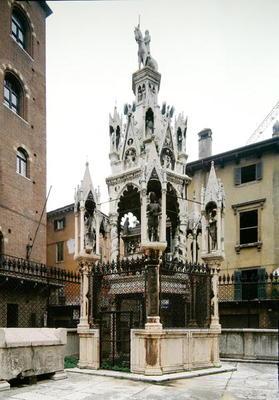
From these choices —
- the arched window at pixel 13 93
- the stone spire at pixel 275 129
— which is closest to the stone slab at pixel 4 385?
the arched window at pixel 13 93

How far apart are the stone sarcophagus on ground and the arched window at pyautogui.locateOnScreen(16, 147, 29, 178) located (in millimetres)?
14425

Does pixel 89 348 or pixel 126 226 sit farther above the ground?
pixel 126 226

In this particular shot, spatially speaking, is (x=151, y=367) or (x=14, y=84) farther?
(x=14, y=84)

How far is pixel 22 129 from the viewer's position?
24531 millimetres

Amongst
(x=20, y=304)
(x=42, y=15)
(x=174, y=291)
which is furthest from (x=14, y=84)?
(x=174, y=291)

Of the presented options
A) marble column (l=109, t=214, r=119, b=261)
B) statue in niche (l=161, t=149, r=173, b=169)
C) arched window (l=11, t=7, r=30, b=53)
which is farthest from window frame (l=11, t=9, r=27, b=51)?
marble column (l=109, t=214, r=119, b=261)

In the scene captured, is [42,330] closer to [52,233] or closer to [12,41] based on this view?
[12,41]

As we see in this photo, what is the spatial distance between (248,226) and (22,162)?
1369cm

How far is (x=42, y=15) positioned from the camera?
27.5 meters

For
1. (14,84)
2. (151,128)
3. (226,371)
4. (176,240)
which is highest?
(14,84)

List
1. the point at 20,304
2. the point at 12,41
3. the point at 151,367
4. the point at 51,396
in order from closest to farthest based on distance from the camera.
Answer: the point at 51,396 → the point at 151,367 → the point at 20,304 → the point at 12,41

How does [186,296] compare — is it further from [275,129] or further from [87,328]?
[275,129]

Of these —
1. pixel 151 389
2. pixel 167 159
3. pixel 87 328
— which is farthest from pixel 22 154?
pixel 151 389

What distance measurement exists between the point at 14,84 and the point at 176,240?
50.5 feet
